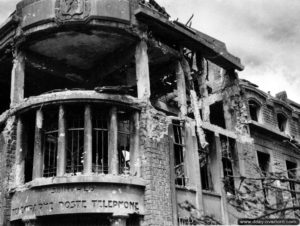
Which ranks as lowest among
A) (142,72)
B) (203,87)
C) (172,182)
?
(172,182)

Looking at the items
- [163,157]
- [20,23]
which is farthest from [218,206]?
[20,23]

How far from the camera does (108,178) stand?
14.0 m

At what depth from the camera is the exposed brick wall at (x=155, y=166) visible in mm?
14389

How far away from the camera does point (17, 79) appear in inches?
634

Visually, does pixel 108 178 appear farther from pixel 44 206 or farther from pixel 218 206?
pixel 218 206

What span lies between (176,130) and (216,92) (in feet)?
16.2

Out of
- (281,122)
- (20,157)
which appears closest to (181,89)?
(20,157)

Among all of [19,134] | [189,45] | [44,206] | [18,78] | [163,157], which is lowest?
[44,206]

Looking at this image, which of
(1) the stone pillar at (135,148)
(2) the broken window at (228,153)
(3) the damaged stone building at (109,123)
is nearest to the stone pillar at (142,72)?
(3) the damaged stone building at (109,123)

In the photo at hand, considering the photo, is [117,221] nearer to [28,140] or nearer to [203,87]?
[28,140]

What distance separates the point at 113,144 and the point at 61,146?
1.62m

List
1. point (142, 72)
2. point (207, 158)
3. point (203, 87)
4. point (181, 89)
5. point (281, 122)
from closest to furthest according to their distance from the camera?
point (142, 72) < point (181, 89) < point (207, 158) < point (203, 87) < point (281, 122)

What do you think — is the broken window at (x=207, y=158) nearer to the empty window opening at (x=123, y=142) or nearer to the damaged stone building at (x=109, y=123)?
the damaged stone building at (x=109, y=123)

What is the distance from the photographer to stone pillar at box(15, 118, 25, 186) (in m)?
15.0
